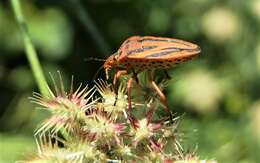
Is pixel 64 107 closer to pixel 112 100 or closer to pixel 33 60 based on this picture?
pixel 112 100

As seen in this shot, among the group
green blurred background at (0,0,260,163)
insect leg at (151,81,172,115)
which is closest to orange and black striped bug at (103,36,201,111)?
insect leg at (151,81,172,115)

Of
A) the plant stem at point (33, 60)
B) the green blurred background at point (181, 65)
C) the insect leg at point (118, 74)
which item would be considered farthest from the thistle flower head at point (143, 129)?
the green blurred background at point (181, 65)

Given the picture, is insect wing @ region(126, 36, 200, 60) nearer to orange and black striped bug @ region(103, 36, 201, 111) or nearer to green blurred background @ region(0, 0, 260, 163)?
orange and black striped bug @ region(103, 36, 201, 111)

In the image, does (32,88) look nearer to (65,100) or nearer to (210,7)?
(210,7)

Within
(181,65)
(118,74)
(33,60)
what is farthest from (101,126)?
(181,65)

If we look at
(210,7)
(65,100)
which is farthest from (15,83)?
(65,100)
